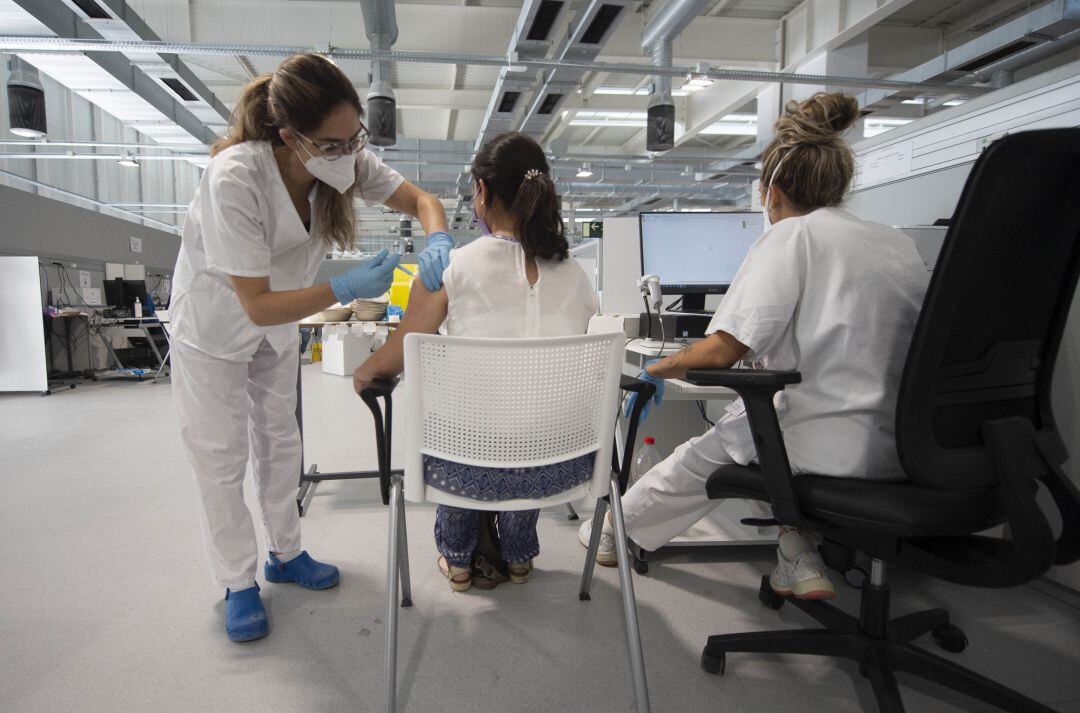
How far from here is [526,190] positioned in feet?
4.30

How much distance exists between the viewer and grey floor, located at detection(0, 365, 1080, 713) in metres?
1.23

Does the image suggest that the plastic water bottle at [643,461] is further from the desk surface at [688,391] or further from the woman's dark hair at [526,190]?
the woman's dark hair at [526,190]

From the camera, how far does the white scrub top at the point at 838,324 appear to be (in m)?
1.07

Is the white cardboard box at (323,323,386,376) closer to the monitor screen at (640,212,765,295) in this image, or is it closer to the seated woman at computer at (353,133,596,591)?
the monitor screen at (640,212,765,295)

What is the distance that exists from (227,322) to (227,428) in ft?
0.88

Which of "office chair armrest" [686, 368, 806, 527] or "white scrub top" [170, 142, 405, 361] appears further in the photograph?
"white scrub top" [170, 142, 405, 361]

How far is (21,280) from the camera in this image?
5.00 meters

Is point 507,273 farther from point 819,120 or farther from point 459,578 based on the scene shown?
point 459,578

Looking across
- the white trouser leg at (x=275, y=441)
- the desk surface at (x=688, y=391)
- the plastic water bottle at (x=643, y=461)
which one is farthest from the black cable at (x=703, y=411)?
the white trouser leg at (x=275, y=441)

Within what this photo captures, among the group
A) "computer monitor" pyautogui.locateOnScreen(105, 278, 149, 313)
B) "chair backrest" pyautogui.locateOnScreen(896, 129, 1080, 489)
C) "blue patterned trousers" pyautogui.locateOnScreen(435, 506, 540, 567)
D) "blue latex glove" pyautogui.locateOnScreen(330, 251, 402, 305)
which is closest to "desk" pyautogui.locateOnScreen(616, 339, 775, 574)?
"blue patterned trousers" pyautogui.locateOnScreen(435, 506, 540, 567)

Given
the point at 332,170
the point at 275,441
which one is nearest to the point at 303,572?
the point at 275,441

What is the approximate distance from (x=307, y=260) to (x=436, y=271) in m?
0.46

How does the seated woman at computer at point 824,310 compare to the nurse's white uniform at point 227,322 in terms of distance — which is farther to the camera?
the nurse's white uniform at point 227,322

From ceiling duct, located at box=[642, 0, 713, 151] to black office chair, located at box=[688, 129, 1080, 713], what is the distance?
3.86 metres
